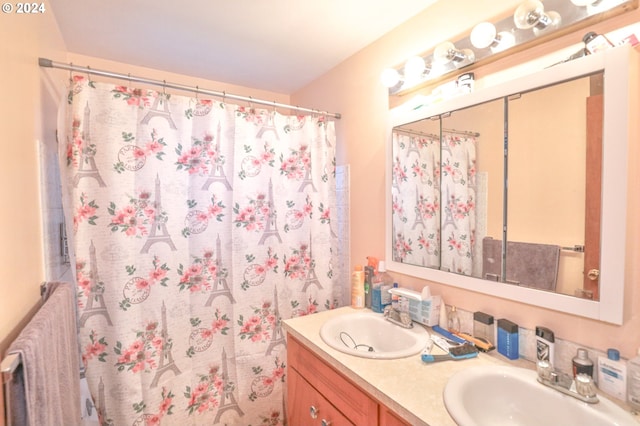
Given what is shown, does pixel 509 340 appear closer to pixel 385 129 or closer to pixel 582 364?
pixel 582 364

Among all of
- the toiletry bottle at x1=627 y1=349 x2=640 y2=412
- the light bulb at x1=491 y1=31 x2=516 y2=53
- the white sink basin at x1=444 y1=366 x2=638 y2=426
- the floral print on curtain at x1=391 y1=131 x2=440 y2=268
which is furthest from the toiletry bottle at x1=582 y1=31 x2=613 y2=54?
the white sink basin at x1=444 y1=366 x2=638 y2=426

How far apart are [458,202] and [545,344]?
0.61m

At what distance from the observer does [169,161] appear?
151 centimetres

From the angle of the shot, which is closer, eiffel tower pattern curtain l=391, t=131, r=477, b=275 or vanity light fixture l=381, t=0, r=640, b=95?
vanity light fixture l=381, t=0, r=640, b=95

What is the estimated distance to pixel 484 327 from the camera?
1196 mm

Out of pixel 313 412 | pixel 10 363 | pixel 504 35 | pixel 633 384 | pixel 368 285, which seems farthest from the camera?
pixel 368 285

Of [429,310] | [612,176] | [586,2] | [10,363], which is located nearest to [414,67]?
[586,2]

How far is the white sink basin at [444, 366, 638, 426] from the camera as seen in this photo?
80 cm

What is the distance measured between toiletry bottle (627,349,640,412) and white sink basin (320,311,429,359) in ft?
1.87

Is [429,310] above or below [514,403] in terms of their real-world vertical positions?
above

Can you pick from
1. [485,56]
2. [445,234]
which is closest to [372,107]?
[485,56]

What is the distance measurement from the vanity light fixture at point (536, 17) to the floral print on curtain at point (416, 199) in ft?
1.70

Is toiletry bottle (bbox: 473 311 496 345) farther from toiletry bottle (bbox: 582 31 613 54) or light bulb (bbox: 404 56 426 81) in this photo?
light bulb (bbox: 404 56 426 81)

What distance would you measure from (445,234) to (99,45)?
2.18 metres
